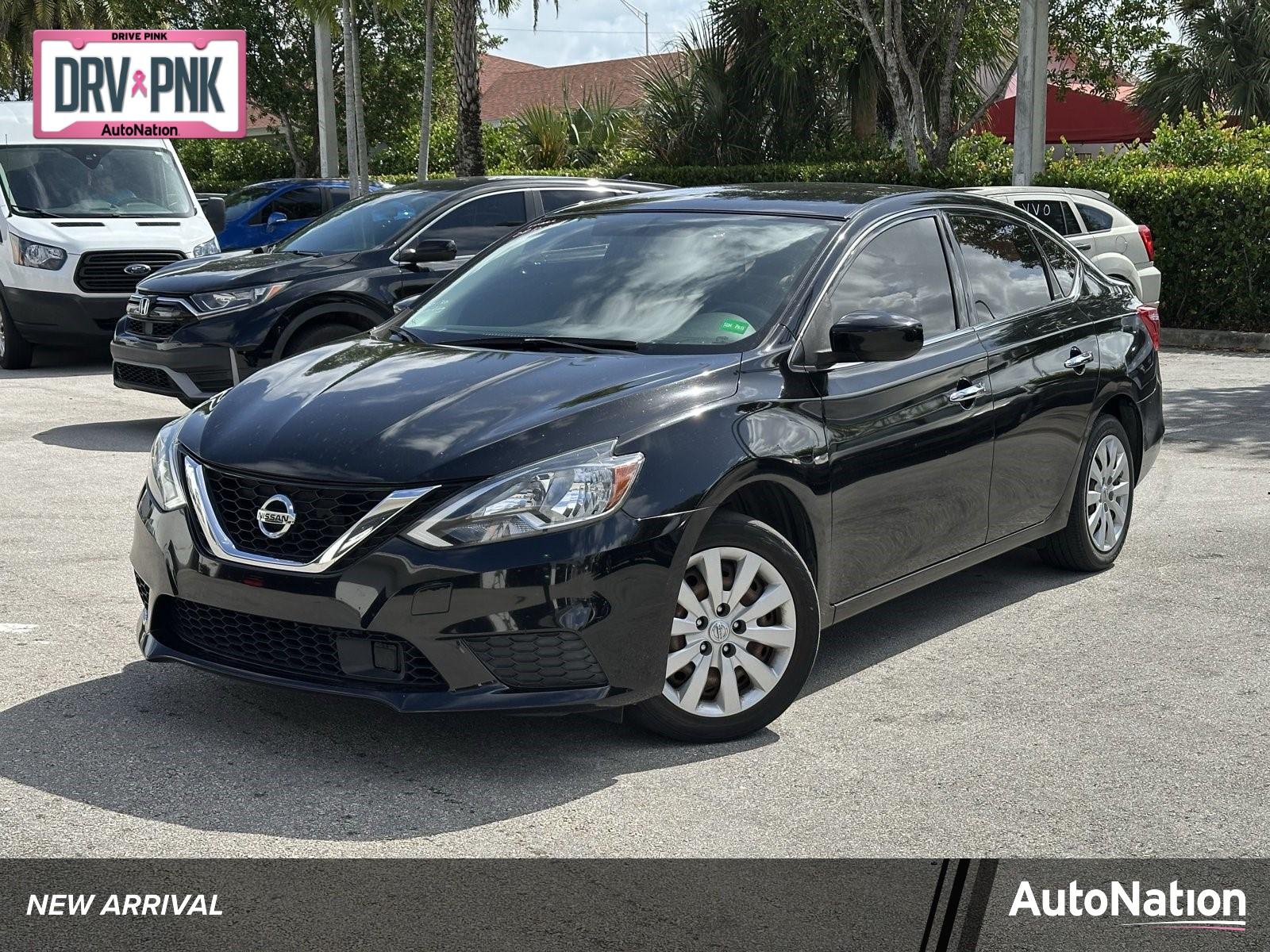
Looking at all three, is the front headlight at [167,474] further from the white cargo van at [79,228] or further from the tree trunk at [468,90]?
the tree trunk at [468,90]

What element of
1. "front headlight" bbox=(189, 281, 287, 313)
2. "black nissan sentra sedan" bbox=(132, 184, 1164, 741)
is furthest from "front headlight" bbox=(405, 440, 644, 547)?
"front headlight" bbox=(189, 281, 287, 313)

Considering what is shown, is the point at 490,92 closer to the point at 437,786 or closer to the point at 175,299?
the point at 175,299

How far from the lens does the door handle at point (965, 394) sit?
5734mm

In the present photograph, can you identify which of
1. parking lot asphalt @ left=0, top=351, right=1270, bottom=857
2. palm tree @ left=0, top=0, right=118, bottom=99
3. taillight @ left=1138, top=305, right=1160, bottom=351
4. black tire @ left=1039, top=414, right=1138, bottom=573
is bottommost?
parking lot asphalt @ left=0, top=351, right=1270, bottom=857

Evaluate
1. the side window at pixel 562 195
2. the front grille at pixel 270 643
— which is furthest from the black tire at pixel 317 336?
the front grille at pixel 270 643

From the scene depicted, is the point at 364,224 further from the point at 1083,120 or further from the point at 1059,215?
the point at 1083,120

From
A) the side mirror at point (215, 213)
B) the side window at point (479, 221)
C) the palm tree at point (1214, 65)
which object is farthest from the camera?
the palm tree at point (1214, 65)

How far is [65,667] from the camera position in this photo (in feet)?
17.8

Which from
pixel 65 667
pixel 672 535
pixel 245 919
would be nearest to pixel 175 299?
pixel 65 667

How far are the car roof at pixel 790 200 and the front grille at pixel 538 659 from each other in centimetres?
213

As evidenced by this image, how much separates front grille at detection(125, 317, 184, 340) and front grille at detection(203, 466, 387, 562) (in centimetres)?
620

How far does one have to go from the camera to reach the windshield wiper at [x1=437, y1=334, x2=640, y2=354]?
17.0 ft

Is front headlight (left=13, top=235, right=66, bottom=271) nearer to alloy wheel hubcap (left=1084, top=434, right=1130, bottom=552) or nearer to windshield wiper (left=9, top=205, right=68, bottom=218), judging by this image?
windshield wiper (left=9, top=205, right=68, bottom=218)

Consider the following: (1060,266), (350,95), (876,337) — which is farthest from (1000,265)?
(350,95)
